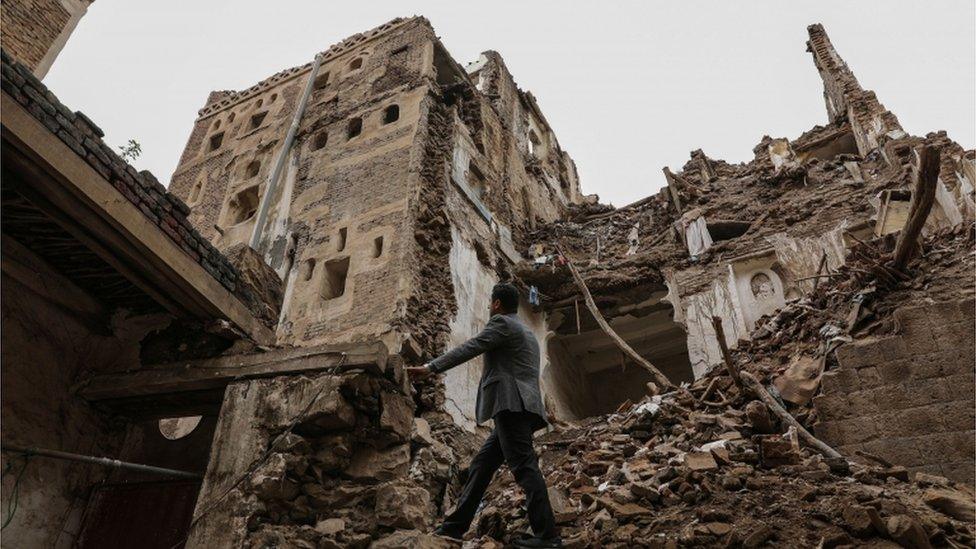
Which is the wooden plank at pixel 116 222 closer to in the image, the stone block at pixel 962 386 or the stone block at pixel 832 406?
the stone block at pixel 832 406

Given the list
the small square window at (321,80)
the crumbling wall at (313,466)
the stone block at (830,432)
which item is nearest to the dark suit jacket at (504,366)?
the crumbling wall at (313,466)

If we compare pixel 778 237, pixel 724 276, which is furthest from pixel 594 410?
pixel 778 237

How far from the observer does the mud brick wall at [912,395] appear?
5.42 m

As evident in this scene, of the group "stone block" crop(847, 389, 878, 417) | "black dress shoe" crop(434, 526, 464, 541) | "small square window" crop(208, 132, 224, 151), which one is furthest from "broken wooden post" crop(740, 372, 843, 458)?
"small square window" crop(208, 132, 224, 151)

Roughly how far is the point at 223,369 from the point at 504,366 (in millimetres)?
2222

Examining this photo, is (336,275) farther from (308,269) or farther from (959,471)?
(959,471)

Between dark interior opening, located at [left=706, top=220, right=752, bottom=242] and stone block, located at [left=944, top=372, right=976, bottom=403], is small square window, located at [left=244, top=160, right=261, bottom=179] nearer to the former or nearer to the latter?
dark interior opening, located at [left=706, top=220, right=752, bottom=242]

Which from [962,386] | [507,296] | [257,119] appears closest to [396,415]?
[507,296]

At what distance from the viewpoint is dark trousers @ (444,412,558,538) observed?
13.6 feet

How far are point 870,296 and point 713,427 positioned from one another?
263 centimetres

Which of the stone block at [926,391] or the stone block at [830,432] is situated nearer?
the stone block at [926,391]

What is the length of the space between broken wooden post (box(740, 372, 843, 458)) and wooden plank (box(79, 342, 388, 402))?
3983 millimetres

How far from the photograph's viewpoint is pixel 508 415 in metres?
4.35

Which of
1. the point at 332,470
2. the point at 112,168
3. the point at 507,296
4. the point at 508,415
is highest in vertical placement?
the point at 112,168
